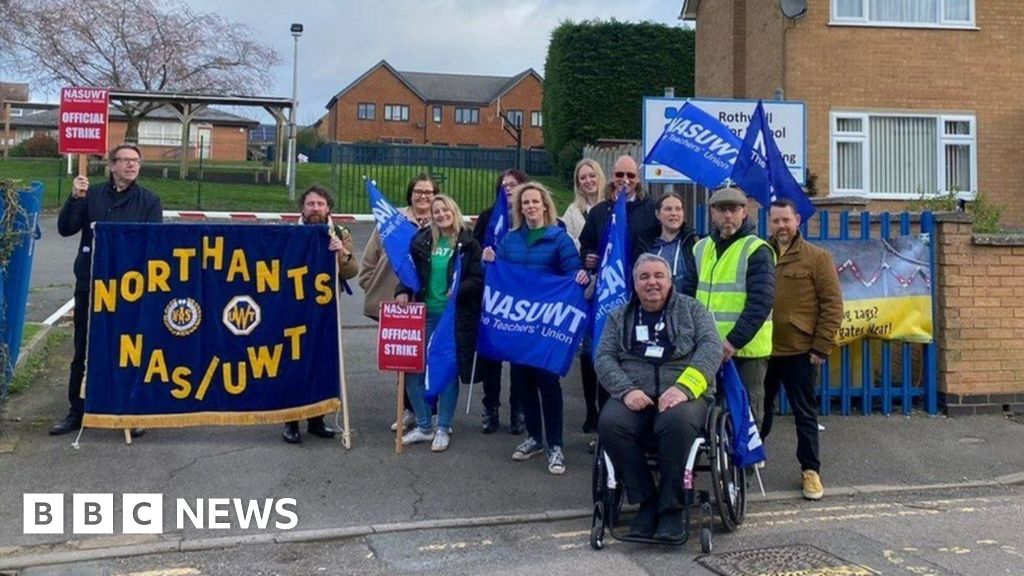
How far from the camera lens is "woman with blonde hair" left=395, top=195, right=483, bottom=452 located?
7160 millimetres

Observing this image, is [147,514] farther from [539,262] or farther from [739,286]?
[739,286]

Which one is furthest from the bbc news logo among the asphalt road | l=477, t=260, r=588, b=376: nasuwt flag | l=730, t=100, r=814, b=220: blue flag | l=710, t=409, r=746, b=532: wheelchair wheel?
l=730, t=100, r=814, b=220: blue flag

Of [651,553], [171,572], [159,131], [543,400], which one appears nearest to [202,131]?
[159,131]

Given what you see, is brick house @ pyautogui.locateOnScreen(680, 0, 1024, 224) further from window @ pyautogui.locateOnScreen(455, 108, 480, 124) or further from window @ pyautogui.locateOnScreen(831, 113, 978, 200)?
window @ pyautogui.locateOnScreen(455, 108, 480, 124)

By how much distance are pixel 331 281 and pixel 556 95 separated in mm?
25269

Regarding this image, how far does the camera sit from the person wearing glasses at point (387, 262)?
25.3 ft

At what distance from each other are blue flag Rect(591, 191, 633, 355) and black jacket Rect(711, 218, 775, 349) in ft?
Result: 2.46

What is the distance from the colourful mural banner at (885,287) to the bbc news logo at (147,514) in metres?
5.24

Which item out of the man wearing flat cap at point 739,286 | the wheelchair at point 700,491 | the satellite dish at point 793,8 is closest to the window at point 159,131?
the satellite dish at point 793,8

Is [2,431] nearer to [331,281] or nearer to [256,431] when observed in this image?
[256,431]

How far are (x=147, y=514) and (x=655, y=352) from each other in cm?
327

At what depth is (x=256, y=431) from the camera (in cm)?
765

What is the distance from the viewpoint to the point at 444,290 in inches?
290

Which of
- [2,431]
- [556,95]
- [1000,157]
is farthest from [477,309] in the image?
[556,95]
